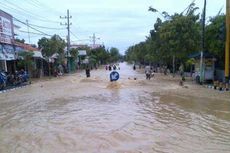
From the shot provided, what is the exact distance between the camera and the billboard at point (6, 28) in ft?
108

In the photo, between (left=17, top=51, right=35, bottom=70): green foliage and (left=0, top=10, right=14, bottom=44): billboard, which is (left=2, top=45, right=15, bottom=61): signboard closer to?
(left=0, top=10, right=14, bottom=44): billboard

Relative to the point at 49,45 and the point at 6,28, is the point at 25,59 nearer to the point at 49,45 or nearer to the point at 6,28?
the point at 6,28

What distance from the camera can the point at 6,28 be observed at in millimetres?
34250

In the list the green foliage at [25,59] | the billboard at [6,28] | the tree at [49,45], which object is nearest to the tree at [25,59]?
the green foliage at [25,59]

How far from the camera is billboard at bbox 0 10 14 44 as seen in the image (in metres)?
33.0

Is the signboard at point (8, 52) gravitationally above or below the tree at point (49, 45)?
below

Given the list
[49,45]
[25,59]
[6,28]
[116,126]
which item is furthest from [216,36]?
[49,45]

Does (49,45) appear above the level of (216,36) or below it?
above

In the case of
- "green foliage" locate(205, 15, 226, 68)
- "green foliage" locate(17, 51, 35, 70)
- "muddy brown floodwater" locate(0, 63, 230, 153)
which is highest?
A: "green foliage" locate(205, 15, 226, 68)

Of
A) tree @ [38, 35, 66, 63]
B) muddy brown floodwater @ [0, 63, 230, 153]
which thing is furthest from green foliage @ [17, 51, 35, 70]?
muddy brown floodwater @ [0, 63, 230, 153]

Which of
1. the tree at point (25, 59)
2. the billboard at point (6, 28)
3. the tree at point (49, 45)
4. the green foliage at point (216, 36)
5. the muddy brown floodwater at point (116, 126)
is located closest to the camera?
the muddy brown floodwater at point (116, 126)

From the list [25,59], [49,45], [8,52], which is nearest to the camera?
[8,52]

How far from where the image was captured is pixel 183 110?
52.3 ft

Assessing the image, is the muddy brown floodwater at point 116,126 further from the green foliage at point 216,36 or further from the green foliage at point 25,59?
the green foliage at point 25,59
